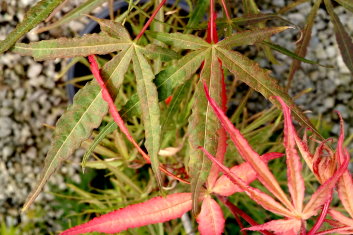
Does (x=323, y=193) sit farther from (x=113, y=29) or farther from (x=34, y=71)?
(x=34, y=71)

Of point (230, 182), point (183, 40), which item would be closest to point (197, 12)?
point (183, 40)

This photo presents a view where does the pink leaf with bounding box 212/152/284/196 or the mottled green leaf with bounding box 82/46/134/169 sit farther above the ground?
the mottled green leaf with bounding box 82/46/134/169

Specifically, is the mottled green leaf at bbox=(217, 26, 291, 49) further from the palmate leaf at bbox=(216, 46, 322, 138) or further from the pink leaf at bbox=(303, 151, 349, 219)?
the pink leaf at bbox=(303, 151, 349, 219)

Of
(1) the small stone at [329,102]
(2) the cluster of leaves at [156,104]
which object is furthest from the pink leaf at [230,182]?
(1) the small stone at [329,102]

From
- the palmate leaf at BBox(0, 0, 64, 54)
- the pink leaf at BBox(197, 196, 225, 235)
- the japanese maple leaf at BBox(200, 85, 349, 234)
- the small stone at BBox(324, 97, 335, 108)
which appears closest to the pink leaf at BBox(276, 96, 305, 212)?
the japanese maple leaf at BBox(200, 85, 349, 234)

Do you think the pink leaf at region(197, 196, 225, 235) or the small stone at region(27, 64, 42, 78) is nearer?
the pink leaf at region(197, 196, 225, 235)

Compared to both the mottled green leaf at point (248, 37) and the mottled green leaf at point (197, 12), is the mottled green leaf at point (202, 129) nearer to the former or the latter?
the mottled green leaf at point (248, 37)

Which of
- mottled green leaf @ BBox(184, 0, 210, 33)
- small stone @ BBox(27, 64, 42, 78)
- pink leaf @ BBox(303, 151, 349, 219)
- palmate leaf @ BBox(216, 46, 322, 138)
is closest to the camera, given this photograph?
pink leaf @ BBox(303, 151, 349, 219)

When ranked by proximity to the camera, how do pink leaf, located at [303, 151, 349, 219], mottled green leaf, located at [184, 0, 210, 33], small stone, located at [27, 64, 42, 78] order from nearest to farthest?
pink leaf, located at [303, 151, 349, 219] → mottled green leaf, located at [184, 0, 210, 33] → small stone, located at [27, 64, 42, 78]
